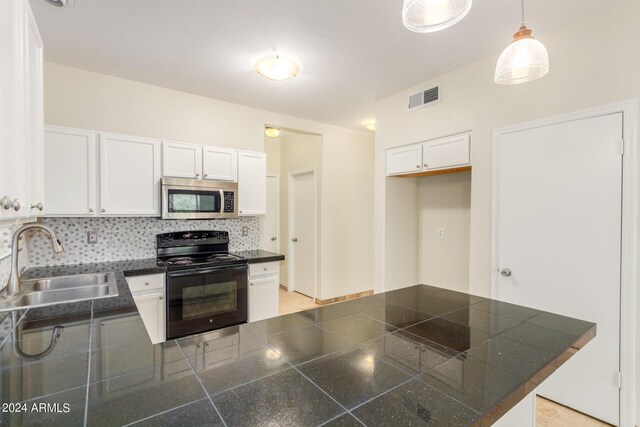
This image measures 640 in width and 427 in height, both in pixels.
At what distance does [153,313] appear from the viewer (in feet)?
8.44

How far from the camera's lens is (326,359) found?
1.05 meters

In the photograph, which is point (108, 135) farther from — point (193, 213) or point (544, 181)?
point (544, 181)

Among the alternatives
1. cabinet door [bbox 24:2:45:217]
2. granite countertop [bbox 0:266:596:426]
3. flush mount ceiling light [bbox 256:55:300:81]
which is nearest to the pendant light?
granite countertop [bbox 0:266:596:426]

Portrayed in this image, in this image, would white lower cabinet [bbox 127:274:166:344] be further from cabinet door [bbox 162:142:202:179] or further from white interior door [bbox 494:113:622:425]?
white interior door [bbox 494:113:622:425]

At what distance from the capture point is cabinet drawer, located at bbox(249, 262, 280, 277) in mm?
3135

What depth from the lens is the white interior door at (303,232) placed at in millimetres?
4770

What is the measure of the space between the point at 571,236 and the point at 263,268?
264 cm

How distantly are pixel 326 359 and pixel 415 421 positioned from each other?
37 centimetres

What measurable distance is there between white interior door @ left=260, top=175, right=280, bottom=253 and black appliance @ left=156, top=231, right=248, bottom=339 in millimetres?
1979

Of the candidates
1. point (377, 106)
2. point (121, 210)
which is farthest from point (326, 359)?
point (377, 106)

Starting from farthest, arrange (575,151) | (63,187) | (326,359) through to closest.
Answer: (63,187) → (575,151) → (326,359)

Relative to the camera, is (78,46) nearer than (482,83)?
Yes

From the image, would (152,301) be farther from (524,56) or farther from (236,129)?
(524,56)

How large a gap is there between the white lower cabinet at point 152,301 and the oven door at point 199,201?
1.99ft
